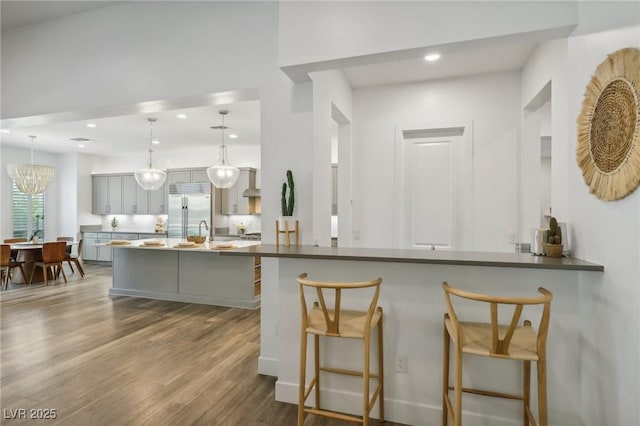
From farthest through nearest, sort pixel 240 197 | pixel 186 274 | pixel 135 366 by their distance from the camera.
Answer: pixel 240 197 < pixel 186 274 < pixel 135 366

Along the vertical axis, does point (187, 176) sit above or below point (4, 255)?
above

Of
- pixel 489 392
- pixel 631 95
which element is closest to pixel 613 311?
pixel 489 392

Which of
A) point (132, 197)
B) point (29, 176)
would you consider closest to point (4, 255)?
point (29, 176)

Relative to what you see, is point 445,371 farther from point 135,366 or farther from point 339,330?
point 135,366

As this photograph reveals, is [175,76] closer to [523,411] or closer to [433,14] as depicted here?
[433,14]

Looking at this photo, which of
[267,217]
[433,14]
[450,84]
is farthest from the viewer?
[450,84]

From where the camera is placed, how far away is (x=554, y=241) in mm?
2055

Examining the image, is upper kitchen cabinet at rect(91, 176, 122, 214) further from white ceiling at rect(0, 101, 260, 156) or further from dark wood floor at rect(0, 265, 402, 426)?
dark wood floor at rect(0, 265, 402, 426)

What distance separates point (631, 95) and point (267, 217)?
2366 mm

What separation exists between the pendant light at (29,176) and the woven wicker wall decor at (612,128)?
8206 millimetres

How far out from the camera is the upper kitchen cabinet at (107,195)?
9023 mm

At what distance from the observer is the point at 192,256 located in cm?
529

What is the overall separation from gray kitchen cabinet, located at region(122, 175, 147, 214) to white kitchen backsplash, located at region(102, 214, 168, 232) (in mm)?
323

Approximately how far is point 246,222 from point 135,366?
18.3ft
